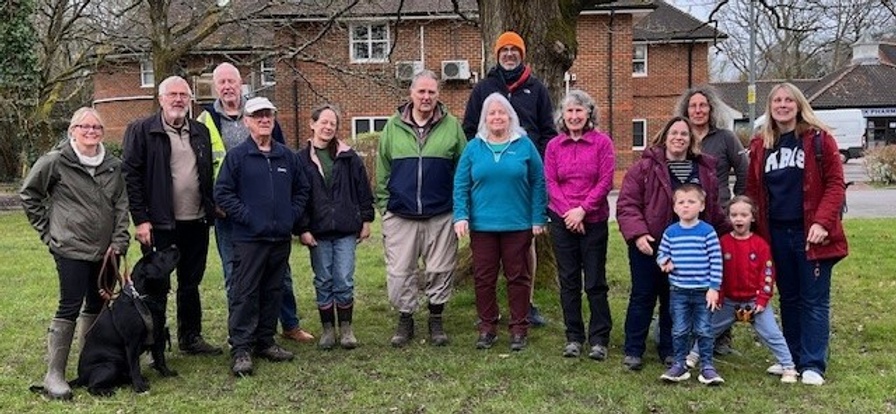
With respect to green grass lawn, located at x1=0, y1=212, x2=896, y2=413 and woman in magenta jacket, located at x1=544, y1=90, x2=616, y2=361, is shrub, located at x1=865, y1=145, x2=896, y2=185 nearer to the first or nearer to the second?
green grass lawn, located at x1=0, y1=212, x2=896, y2=413

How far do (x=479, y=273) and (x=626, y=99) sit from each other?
74.0 ft

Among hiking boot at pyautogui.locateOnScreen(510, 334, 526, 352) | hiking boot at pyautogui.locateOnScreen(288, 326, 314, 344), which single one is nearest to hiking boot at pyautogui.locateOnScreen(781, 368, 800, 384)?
hiking boot at pyautogui.locateOnScreen(510, 334, 526, 352)

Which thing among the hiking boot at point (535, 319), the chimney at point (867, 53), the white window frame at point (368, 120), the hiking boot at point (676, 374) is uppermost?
the chimney at point (867, 53)

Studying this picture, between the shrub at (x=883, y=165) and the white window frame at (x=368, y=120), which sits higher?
the white window frame at (x=368, y=120)

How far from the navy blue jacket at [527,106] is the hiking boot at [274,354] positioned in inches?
88.6

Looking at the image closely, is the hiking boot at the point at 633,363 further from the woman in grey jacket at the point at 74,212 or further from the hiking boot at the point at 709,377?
the woman in grey jacket at the point at 74,212

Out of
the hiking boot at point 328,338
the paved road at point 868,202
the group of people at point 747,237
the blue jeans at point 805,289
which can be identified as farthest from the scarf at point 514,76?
the paved road at point 868,202

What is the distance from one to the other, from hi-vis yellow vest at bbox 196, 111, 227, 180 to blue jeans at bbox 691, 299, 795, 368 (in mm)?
3700

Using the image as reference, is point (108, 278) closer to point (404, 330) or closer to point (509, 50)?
point (404, 330)

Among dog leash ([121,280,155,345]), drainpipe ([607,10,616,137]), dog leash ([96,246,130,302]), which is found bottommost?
dog leash ([121,280,155,345])

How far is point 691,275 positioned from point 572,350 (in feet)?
3.81

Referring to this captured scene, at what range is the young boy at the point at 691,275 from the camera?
5.30 m

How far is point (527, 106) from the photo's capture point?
6.46 meters

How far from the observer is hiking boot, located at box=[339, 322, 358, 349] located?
6.44m
